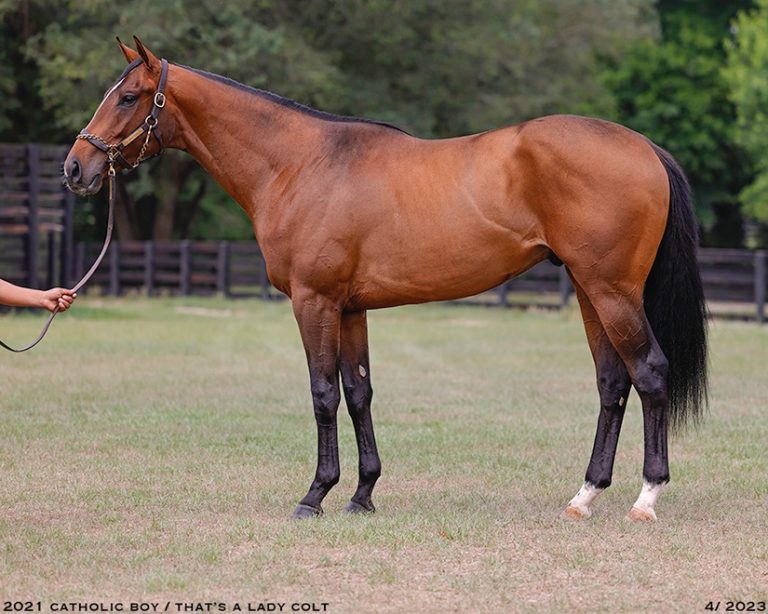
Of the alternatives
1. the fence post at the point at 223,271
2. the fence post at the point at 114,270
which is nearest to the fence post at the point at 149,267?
the fence post at the point at 114,270

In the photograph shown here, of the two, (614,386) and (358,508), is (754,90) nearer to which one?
(614,386)

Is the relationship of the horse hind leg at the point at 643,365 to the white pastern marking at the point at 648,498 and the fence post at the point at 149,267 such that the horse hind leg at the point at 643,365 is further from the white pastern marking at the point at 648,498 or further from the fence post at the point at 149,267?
the fence post at the point at 149,267

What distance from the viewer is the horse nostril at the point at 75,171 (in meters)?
6.73

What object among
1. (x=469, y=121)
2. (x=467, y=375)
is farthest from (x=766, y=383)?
(x=469, y=121)

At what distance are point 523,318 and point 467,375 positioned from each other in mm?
9294

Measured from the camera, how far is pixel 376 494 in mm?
7453

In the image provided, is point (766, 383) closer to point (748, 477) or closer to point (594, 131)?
point (748, 477)

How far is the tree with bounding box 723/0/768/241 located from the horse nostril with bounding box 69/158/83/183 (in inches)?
1034

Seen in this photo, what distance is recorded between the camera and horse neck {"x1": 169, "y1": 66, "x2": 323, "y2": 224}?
6988 millimetres

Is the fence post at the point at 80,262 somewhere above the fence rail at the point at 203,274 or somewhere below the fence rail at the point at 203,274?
below

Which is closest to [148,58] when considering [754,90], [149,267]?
[149,267]

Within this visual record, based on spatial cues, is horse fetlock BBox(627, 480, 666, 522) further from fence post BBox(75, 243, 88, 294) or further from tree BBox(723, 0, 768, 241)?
fence post BBox(75, 243, 88, 294)

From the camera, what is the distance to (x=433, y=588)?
5219 millimetres

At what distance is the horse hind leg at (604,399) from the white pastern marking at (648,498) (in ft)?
0.76
